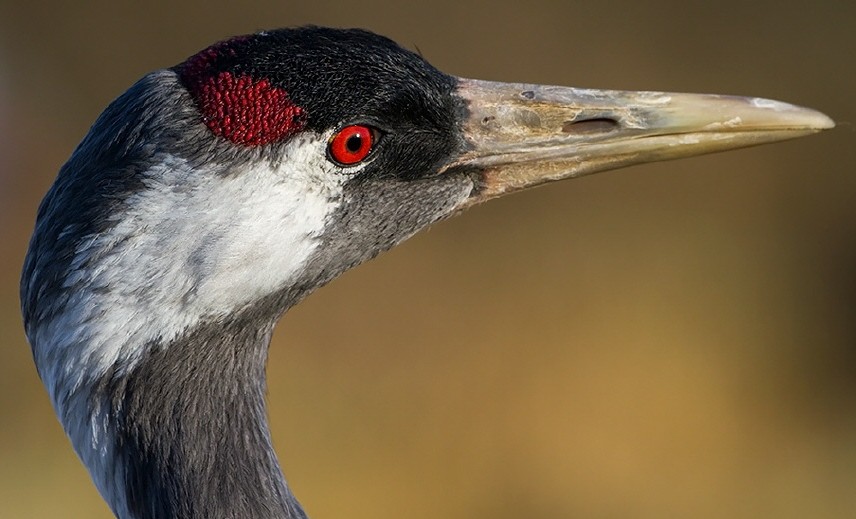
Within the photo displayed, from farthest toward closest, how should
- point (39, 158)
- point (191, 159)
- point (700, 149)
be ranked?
point (39, 158)
point (700, 149)
point (191, 159)

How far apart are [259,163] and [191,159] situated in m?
0.13

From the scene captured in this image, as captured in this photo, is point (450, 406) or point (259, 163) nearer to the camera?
point (259, 163)

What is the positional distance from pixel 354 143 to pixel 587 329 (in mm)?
3907

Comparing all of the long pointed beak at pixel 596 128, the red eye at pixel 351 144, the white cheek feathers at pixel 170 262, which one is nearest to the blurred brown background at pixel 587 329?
the long pointed beak at pixel 596 128

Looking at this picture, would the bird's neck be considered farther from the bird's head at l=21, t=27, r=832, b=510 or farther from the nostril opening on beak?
the nostril opening on beak

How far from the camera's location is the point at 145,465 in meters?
1.96

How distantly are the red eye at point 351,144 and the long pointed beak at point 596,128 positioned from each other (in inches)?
9.3

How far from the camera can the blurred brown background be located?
5.34 m

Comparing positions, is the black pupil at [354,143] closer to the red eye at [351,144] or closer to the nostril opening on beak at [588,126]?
the red eye at [351,144]

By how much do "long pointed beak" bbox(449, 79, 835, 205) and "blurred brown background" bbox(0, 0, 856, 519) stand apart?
318cm

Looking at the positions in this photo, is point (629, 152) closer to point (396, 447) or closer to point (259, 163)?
point (259, 163)

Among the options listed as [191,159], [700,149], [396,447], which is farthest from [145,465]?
[396,447]

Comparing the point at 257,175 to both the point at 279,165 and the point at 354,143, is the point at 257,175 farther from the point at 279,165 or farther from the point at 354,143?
the point at 354,143

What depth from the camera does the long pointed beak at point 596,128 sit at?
2.13 m
